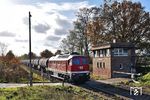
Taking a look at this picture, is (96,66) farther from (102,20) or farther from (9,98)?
(9,98)

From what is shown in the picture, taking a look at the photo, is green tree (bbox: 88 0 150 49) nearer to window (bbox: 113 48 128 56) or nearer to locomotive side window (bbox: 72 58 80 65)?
window (bbox: 113 48 128 56)

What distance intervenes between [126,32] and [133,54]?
1313 cm

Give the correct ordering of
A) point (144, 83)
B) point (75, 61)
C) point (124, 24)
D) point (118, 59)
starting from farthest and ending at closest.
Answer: point (124, 24) → point (118, 59) → point (75, 61) → point (144, 83)

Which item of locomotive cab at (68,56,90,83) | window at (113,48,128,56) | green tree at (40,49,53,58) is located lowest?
locomotive cab at (68,56,90,83)

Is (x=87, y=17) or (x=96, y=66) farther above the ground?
(x=87, y=17)

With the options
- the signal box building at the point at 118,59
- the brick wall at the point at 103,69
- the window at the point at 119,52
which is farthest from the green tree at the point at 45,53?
the window at the point at 119,52

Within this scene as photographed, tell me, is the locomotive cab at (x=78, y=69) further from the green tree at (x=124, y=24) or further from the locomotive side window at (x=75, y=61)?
the green tree at (x=124, y=24)

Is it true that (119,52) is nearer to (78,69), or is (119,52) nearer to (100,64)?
(100,64)

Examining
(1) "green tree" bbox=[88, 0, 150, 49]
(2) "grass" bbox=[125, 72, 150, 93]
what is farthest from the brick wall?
(2) "grass" bbox=[125, 72, 150, 93]

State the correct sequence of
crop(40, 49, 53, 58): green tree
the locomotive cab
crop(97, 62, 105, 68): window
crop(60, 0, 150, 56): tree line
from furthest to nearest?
crop(40, 49, 53, 58): green tree
crop(60, 0, 150, 56): tree line
crop(97, 62, 105, 68): window
the locomotive cab

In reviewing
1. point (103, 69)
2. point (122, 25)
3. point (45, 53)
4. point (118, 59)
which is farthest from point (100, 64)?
point (45, 53)

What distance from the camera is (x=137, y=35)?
207 feet

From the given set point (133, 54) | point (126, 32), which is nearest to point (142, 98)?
point (133, 54)

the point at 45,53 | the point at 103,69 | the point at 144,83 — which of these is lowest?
the point at 144,83
